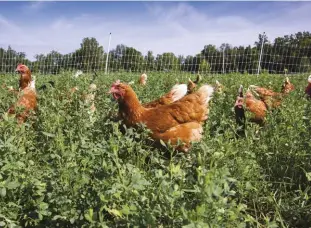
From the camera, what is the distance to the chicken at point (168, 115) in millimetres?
3330

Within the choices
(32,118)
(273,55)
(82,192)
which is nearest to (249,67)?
(273,55)

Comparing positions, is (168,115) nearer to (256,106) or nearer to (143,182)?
(256,106)

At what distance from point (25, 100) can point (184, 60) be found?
8731 mm

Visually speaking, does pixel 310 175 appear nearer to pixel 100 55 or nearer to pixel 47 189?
pixel 47 189

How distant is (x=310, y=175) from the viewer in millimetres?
2070

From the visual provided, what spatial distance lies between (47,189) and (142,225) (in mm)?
622

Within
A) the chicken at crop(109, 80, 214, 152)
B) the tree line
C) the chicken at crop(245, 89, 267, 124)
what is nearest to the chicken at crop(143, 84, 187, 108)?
the chicken at crop(109, 80, 214, 152)

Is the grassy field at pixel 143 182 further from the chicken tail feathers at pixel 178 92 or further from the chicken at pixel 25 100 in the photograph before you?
the chicken tail feathers at pixel 178 92

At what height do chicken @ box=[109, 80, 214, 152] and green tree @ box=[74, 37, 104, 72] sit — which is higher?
green tree @ box=[74, 37, 104, 72]

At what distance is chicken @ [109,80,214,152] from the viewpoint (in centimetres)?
333

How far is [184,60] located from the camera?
1221 centimetres

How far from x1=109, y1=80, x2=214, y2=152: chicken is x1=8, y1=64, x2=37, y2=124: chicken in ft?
2.85

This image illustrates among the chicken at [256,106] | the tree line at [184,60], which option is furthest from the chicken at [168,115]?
the tree line at [184,60]

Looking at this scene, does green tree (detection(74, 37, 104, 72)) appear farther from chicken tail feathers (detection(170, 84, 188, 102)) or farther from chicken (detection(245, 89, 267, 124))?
chicken (detection(245, 89, 267, 124))
